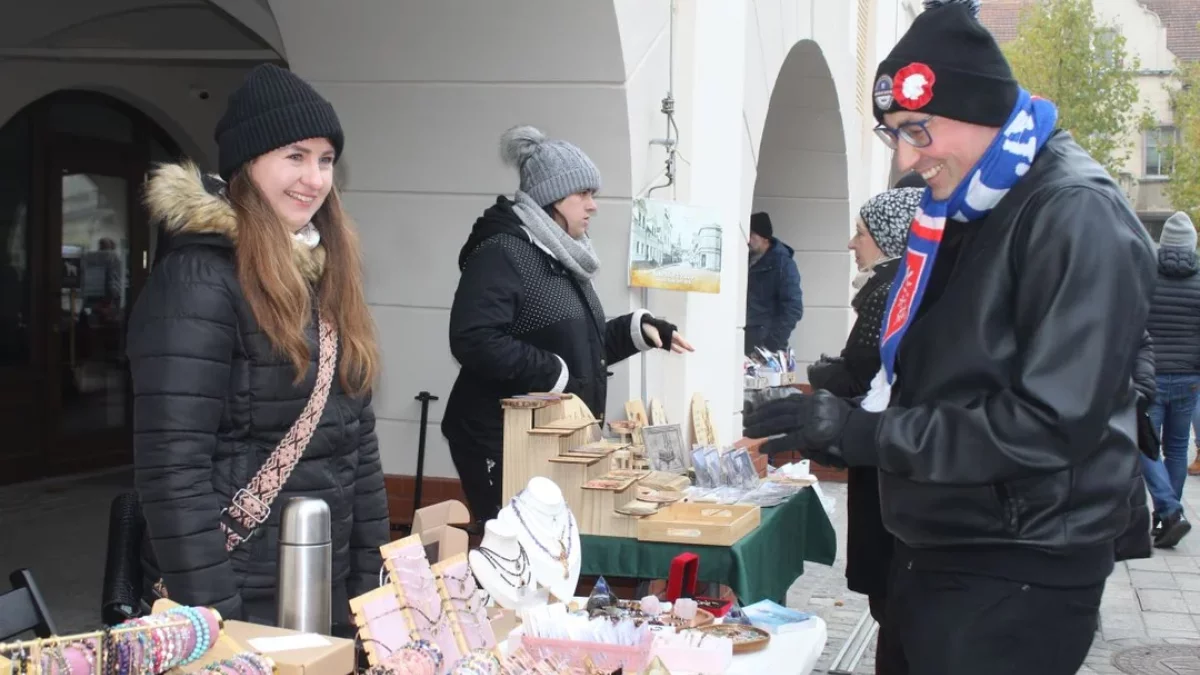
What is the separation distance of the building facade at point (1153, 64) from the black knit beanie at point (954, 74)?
37.0m

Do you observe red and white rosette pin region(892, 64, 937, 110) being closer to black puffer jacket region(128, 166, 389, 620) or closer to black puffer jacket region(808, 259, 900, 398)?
black puffer jacket region(128, 166, 389, 620)

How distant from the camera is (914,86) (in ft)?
7.49

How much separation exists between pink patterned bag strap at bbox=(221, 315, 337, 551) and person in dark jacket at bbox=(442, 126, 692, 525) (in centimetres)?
157

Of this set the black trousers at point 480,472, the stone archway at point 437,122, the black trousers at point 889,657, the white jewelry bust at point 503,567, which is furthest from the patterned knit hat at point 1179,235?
the white jewelry bust at point 503,567

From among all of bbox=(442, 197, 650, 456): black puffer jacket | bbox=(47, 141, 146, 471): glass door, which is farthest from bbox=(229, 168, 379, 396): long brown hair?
bbox=(47, 141, 146, 471): glass door

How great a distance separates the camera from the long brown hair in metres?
2.31


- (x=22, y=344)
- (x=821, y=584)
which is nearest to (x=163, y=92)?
(x=22, y=344)

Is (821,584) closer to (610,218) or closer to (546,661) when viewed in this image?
(610,218)

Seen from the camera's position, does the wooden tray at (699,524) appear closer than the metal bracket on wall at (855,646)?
Yes

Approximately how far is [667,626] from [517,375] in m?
1.63

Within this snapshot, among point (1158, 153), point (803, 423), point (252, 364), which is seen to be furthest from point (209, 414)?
point (1158, 153)

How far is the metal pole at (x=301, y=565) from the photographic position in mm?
1913

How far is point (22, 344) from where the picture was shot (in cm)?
899

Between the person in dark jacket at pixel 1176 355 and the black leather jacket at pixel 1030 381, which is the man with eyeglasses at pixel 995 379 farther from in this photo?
the person in dark jacket at pixel 1176 355
